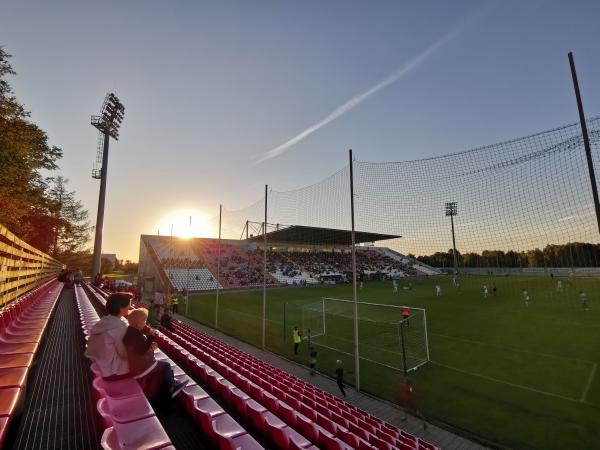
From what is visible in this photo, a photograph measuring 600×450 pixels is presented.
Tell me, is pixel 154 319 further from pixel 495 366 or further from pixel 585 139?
pixel 585 139

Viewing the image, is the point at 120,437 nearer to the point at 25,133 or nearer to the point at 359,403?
the point at 359,403

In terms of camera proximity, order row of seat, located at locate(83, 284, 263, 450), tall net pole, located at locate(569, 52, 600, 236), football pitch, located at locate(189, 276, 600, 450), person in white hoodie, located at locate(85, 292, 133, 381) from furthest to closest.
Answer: football pitch, located at locate(189, 276, 600, 450), tall net pole, located at locate(569, 52, 600, 236), person in white hoodie, located at locate(85, 292, 133, 381), row of seat, located at locate(83, 284, 263, 450)

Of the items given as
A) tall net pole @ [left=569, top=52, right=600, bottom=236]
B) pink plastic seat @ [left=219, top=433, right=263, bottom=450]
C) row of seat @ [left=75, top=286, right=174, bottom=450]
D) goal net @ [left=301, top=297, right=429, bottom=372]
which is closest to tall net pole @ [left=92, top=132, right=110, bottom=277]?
goal net @ [left=301, top=297, right=429, bottom=372]

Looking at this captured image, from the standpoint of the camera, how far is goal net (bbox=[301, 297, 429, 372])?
1393cm

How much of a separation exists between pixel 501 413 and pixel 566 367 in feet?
20.7

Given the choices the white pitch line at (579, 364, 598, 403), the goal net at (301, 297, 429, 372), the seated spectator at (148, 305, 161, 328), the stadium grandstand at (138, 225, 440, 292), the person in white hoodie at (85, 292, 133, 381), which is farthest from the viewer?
the stadium grandstand at (138, 225, 440, 292)

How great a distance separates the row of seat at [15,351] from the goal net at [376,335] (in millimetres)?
10348

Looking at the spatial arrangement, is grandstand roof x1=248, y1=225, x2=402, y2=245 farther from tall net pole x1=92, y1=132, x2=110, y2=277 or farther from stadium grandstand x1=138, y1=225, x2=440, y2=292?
tall net pole x1=92, y1=132, x2=110, y2=277

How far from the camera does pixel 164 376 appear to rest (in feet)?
14.4

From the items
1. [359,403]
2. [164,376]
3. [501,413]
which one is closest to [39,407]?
[164,376]

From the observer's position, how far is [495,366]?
12.9m

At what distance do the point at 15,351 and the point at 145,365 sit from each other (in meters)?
3.18

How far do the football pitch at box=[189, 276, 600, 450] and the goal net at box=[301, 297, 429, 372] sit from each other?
148 mm

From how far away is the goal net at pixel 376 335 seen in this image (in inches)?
548
